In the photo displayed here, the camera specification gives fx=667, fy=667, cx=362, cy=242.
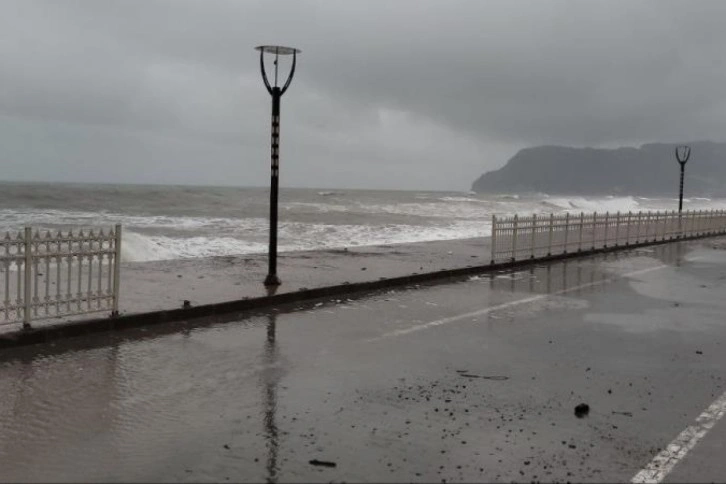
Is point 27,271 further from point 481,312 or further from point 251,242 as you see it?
point 251,242

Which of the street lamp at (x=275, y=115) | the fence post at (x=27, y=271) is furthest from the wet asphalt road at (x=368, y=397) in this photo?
the street lamp at (x=275, y=115)

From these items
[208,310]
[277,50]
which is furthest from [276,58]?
[208,310]

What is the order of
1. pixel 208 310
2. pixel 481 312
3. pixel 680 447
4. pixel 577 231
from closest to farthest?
pixel 680 447 < pixel 208 310 < pixel 481 312 < pixel 577 231

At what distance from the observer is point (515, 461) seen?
4.46 meters

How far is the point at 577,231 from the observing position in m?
21.0

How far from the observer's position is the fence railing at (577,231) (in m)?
17.1

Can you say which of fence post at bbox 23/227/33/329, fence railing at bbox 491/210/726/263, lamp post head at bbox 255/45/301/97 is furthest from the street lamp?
fence railing at bbox 491/210/726/263

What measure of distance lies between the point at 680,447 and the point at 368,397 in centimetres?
246

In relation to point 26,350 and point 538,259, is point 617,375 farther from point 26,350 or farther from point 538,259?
point 538,259

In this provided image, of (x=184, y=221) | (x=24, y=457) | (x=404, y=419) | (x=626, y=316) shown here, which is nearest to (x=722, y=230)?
(x=626, y=316)

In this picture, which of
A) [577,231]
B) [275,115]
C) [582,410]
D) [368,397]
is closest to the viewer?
[582,410]

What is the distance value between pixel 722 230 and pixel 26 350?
35780mm

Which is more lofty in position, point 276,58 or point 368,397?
point 276,58

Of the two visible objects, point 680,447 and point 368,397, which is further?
point 368,397
